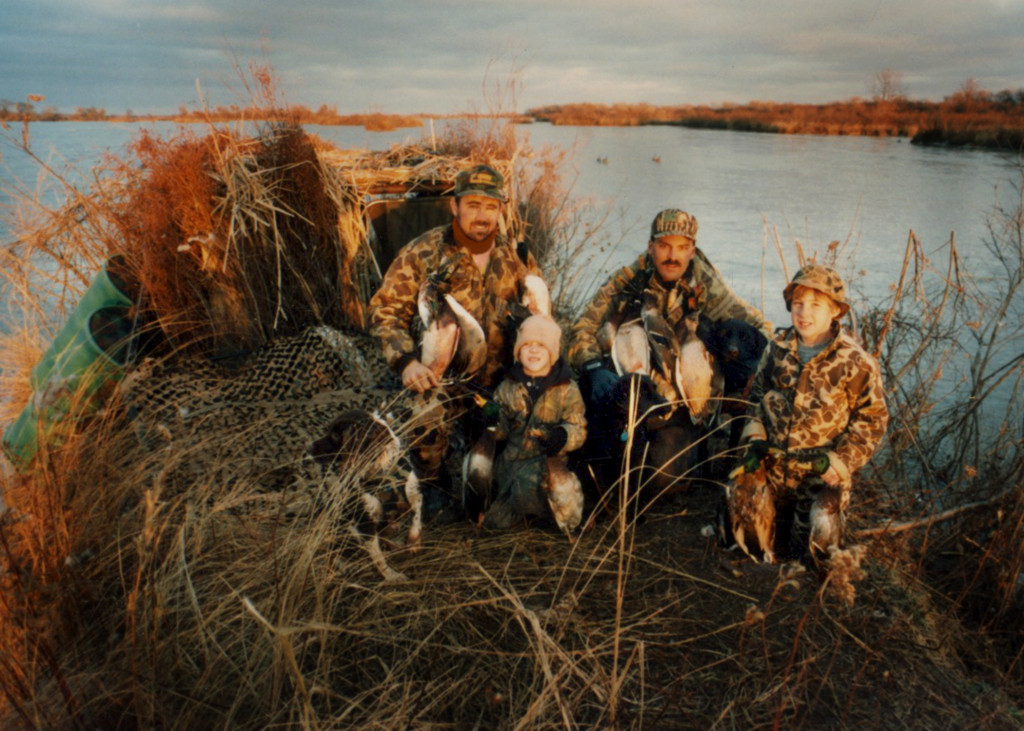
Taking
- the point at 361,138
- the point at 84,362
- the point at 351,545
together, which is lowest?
the point at 351,545

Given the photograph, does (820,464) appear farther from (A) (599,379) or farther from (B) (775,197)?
(B) (775,197)

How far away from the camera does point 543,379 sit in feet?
11.9

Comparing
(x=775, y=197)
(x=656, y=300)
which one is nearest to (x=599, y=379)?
(x=656, y=300)

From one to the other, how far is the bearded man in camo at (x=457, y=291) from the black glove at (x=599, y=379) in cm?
49

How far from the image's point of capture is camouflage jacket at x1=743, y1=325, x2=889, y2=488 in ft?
10.2

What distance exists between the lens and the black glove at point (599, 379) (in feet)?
13.3

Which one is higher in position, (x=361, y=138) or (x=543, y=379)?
(x=361, y=138)

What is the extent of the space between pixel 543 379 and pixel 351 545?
122 cm

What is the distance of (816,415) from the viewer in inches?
125

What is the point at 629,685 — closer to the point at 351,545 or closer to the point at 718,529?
the point at 718,529

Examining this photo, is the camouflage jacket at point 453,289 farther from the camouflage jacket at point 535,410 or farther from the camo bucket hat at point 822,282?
the camo bucket hat at point 822,282

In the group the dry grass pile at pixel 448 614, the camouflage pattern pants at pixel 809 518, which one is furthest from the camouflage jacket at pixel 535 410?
the camouflage pattern pants at pixel 809 518

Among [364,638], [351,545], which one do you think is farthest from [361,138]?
[364,638]

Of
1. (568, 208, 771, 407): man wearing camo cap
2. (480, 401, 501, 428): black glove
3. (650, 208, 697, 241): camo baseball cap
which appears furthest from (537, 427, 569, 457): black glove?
(650, 208, 697, 241): camo baseball cap
